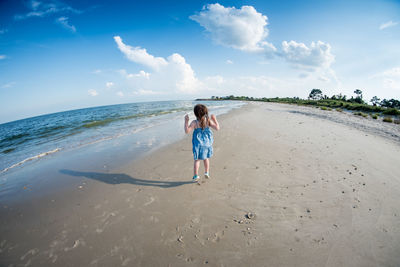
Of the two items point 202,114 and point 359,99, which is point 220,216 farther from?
point 359,99

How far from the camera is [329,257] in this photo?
2285 mm

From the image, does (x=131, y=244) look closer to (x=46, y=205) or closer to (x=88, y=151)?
(x=46, y=205)

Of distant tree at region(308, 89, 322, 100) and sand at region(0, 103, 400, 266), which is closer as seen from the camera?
sand at region(0, 103, 400, 266)

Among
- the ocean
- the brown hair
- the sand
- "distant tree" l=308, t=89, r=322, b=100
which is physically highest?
"distant tree" l=308, t=89, r=322, b=100

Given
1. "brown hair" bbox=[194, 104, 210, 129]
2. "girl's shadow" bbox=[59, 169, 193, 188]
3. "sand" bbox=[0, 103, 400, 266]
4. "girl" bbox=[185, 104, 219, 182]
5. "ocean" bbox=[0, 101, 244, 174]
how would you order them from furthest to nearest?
"ocean" bbox=[0, 101, 244, 174] < "girl's shadow" bbox=[59, 169, 193, 188] < "girl" bbox=[185, 104, 219, 182] < "brown hair" bbox=[194, 104, 210, 129] < "sand" bbox=[0, 103, 400, 266]

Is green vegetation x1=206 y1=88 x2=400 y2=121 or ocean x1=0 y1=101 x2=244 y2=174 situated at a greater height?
green vegetation x1=206 y1=88 x2=400 y2=121

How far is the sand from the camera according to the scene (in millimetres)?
2467

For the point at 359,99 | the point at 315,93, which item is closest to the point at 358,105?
the point at 359,99

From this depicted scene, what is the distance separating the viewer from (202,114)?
405cm

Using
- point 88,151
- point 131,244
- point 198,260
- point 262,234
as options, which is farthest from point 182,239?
point 88,151

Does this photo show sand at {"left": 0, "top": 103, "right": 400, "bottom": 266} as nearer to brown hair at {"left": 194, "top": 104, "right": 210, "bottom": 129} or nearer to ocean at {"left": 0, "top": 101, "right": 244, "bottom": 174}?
brown hair at {"left": 194, "top": 104, "right": 210, "bottom": 129}

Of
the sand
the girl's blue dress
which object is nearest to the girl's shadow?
the sand

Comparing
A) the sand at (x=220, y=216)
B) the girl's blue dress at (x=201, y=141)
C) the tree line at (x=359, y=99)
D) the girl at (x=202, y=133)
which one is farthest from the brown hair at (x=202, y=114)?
the tree line at (x=359, y=99)

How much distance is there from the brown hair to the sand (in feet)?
6.10
